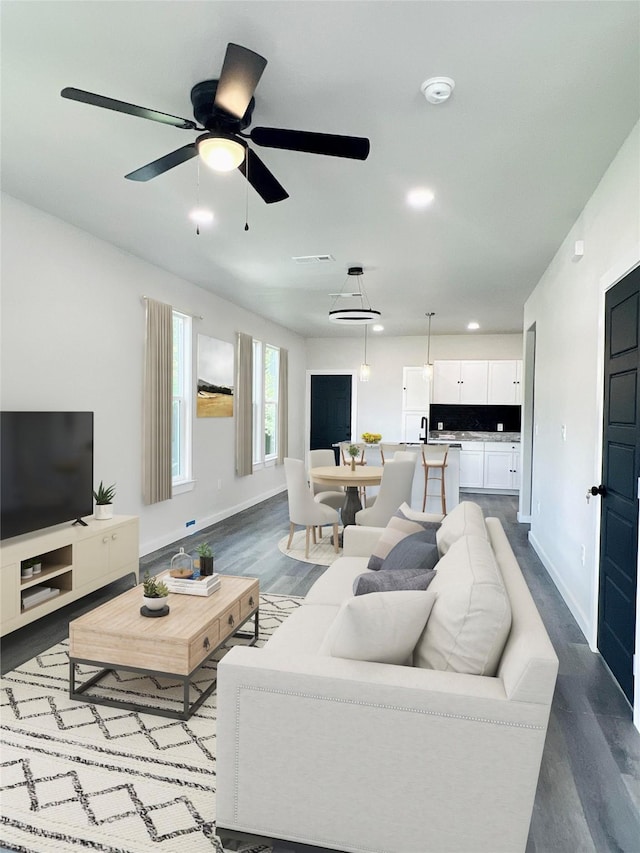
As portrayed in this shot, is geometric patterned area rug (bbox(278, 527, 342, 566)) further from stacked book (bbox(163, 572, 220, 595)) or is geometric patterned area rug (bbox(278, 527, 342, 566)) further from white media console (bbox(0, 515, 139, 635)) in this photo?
stacked book (bbox(163, 572, 220, 595))

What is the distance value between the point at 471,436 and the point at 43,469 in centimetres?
751

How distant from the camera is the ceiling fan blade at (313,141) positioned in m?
2.11

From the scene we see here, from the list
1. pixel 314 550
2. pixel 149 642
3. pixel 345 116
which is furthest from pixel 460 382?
pixel 149 642

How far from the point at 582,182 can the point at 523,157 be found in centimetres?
57

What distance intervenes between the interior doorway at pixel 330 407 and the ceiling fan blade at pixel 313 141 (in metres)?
8.16

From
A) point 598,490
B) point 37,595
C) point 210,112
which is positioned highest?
point 210,112

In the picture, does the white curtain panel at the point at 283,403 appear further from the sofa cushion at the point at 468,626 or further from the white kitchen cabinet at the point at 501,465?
the sofa cushion at the point at 468,626

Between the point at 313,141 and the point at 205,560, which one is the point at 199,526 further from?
the point at 313,141

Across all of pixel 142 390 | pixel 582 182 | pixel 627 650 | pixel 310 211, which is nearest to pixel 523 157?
pixel 582 182

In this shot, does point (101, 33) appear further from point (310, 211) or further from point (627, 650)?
point (627, 650)

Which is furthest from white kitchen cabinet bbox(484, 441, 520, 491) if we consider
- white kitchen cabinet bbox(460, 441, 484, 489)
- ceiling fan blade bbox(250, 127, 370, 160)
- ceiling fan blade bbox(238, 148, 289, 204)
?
ceiling fan blade bbox(250, 127, 370, 160)

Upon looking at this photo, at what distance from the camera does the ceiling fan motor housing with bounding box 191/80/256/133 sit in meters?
2.22

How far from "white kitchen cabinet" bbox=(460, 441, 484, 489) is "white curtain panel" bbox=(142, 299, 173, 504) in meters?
5.57

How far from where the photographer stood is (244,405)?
288 inches
